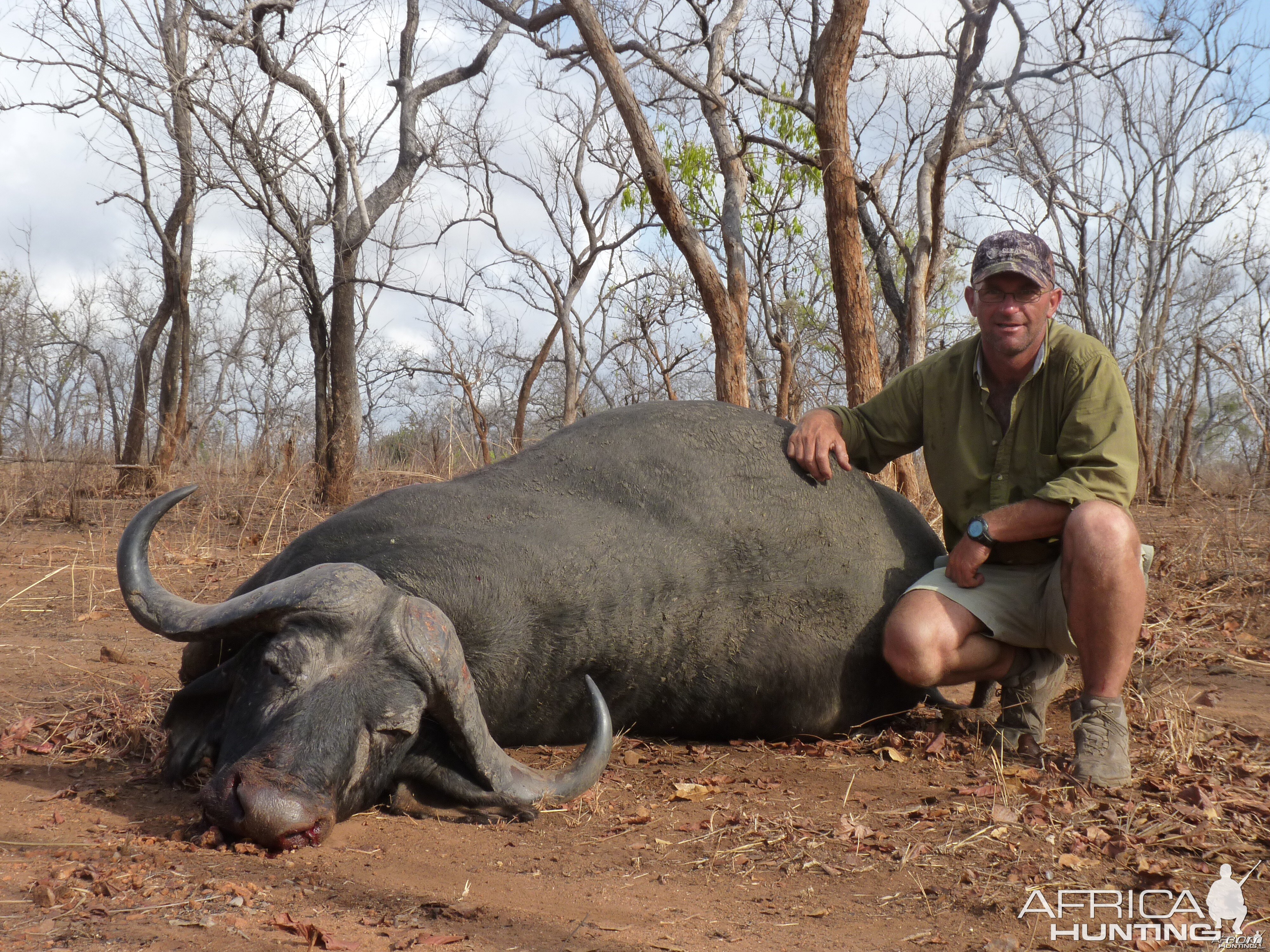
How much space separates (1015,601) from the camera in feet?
12.7

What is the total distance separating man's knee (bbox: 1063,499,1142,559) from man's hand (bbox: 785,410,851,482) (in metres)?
0.96

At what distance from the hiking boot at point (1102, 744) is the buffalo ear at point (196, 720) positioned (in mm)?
2761

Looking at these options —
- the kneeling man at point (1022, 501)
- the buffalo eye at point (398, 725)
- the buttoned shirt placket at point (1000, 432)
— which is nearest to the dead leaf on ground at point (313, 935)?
the buffalo eye at point (398, 725)

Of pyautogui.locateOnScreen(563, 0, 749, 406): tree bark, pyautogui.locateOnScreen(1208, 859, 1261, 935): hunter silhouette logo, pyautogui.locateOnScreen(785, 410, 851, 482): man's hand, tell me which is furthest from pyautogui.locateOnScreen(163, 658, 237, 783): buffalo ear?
pyautogui.locateOnScreen(563, 0, 749, 406): tree bark

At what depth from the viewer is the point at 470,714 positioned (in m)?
3.01

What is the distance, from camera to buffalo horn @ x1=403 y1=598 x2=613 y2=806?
2.98 metres

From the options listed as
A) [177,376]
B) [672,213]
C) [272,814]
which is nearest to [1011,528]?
[272,814]

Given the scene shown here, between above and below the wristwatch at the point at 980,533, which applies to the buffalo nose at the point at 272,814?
below

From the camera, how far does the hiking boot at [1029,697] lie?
383 cm

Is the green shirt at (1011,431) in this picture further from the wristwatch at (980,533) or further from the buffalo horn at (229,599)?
the buffalo horn at (229,599)

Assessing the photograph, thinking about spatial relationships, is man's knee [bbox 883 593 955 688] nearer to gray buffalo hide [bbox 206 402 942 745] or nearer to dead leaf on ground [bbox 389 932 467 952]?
gray buffalo hide [bbox 206 402 942 745]

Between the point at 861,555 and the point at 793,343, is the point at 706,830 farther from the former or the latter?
the point at 793,343

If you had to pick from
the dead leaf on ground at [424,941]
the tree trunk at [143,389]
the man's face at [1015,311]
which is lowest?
the dead leaf on ground at [424,941]

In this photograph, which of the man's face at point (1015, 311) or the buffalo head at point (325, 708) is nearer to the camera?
the buffalo head at point (325, 708)
